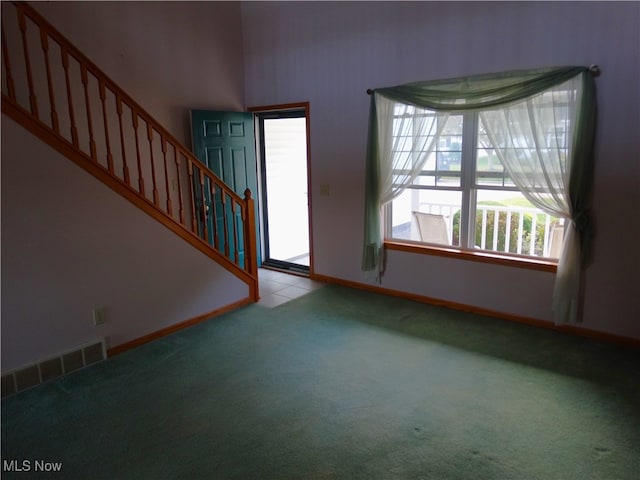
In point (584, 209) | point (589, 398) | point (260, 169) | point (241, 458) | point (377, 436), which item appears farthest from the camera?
point (260, 169)

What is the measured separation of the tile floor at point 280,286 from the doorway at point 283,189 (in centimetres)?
19

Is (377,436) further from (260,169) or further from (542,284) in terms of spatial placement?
(260,169)

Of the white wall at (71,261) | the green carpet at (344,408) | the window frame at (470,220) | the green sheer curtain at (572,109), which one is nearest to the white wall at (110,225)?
the white wall at (71,261)

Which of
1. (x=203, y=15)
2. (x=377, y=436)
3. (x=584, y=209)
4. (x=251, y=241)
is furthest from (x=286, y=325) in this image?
(x=203, y=15)

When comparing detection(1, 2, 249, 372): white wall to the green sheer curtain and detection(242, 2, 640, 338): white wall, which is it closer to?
detection(242, 2, 640, 338): white wall

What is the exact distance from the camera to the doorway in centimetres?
561

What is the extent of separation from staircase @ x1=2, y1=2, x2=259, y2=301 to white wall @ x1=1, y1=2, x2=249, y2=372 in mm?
86

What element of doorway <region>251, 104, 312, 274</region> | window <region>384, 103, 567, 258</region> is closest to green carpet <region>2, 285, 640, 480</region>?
window <region>384, 103, 567, 258</region>

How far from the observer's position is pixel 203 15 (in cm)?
475

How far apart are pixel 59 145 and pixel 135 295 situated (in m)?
1.21

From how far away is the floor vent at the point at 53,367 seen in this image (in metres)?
2.85

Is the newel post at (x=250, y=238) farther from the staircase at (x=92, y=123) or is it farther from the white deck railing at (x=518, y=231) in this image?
the white deck railing at (x=518, y=231)

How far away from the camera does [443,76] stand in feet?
12.7

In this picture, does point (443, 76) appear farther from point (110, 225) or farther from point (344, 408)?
point (110, 225)
